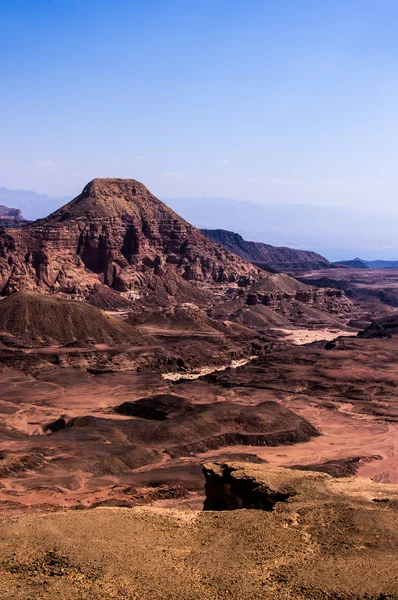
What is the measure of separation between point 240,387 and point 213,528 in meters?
63.0

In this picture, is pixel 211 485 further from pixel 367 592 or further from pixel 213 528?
pixel 367 592

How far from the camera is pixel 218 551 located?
22641mm

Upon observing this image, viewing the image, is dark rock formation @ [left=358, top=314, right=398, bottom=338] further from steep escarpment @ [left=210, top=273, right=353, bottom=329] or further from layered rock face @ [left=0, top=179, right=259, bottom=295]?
layered rock face @ [left=0, top=179, right=259, bottom=295]

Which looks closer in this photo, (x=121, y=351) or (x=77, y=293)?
(x=121, y=351)

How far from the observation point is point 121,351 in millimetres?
102375

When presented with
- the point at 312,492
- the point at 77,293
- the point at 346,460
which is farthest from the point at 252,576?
the point at 77,293

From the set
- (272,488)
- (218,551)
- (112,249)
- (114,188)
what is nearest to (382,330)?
(112,249)

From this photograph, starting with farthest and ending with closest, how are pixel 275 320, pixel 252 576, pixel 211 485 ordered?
pixel 275 320 → pixel 211 485 → pixel 252 576

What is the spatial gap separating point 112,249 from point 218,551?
13980 centimetres

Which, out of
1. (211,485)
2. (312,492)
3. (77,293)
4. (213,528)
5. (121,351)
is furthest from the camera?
(77,293)

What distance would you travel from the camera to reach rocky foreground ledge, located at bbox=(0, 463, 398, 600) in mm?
19797

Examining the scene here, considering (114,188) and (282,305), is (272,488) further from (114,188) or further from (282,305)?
(114,188)

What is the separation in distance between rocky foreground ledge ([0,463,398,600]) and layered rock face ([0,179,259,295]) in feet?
360

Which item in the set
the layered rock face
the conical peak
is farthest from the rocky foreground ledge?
the conical peak
